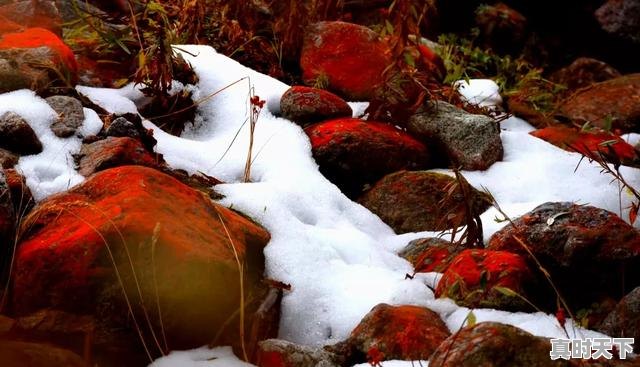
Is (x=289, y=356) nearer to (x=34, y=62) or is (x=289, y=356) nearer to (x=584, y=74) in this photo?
(x=34, y=62)

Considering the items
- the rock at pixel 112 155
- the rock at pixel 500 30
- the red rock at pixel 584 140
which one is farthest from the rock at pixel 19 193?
the rock at pixel 500 30

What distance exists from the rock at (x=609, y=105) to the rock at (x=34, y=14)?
3492 mm

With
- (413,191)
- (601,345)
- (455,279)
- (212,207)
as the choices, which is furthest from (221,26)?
(601,345)

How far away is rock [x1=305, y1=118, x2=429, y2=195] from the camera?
3.09 m

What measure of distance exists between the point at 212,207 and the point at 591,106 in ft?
11.8

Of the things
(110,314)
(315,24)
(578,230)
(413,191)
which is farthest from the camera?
(315,24)

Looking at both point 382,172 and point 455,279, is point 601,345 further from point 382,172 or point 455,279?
point 382,172

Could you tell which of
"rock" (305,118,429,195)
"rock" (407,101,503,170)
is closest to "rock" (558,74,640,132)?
"rock" (407,101,503,170)

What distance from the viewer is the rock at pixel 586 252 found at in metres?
2.23

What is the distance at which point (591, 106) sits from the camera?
482 centimetres

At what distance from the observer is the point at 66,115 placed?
8.70ft

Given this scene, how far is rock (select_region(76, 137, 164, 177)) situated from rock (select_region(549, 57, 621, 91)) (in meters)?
4.58

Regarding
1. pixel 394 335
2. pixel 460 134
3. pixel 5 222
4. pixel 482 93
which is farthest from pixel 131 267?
pixel 482 93

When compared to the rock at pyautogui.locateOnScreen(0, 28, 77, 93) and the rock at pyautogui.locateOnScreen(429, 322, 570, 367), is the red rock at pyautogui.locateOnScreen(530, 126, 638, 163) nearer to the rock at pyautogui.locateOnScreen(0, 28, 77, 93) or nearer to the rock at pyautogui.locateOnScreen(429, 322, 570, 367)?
the rock at pyautogui.locateOnScreen(429, 322, 570, 367)
